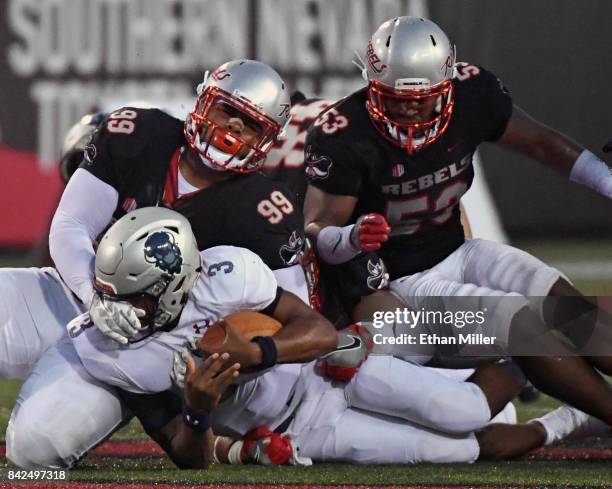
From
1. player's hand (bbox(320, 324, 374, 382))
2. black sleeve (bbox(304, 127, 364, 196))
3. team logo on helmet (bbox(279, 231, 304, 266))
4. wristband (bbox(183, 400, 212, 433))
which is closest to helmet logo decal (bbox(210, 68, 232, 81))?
black sleeve (bbox(304, 127, 364, 196))

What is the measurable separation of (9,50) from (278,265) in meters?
5.13

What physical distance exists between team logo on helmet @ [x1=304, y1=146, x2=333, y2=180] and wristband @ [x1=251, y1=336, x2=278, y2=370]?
33.9 inches

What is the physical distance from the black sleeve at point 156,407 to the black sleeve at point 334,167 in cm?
86

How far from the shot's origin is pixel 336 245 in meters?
3.34

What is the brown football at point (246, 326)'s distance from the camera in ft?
Result: 8.93

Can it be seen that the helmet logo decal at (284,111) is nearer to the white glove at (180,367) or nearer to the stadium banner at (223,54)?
the white glove at (180,367)

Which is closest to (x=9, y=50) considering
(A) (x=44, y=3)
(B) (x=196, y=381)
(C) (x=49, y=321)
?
(A) (x=44, y=3)

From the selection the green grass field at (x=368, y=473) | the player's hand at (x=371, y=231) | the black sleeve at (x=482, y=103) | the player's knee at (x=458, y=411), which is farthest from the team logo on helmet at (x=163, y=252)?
the black sleeve at (x=482, y=103)

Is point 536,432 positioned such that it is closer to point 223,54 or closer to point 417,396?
point 417,396

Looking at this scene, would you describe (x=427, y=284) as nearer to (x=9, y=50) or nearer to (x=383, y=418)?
(x=383, y=418)

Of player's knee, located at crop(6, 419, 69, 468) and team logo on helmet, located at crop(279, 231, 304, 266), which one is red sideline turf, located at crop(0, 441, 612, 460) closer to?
player's knee, located at crop(6, 419, 69, 468)

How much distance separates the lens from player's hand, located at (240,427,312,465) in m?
3.02

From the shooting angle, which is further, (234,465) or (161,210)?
(234,465)

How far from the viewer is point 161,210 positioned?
284 centimetres
